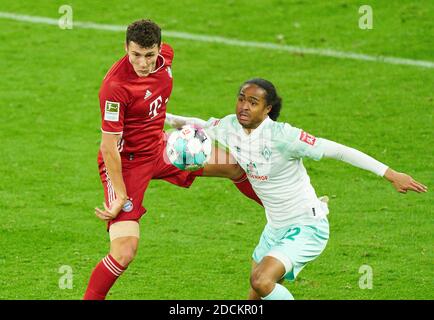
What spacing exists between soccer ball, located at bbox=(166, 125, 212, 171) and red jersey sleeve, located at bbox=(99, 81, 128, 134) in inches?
18.9

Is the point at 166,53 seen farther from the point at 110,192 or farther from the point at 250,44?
the point at 250,44

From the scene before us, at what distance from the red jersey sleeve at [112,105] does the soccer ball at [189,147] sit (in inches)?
18.9

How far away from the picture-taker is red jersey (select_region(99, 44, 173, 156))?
8.57 metres

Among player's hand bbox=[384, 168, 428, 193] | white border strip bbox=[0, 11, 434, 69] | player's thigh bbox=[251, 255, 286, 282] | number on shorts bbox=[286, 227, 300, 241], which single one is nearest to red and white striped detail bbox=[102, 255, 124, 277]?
player's thigh bbox=[251, 255, 286, 282]

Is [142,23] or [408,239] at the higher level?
[142,23]

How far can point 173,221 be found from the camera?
37.3 feet

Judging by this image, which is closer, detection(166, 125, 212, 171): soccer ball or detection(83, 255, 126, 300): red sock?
detection(83, 255, 126, 300): red sock

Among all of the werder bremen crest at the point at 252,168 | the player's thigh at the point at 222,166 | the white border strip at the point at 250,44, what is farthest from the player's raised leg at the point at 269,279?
the white border strip at the point at 250,44

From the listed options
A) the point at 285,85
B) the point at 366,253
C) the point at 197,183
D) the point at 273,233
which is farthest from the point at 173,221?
the point at 285,85

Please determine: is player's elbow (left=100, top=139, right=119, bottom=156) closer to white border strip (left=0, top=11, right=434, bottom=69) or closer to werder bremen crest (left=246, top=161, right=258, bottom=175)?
werder bremen crest (left=246, top=161, right=258, bottom=175)

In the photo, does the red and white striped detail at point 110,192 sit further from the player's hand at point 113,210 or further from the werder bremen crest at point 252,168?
the werder bremen crest at point 252,168

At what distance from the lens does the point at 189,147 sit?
8.69m
